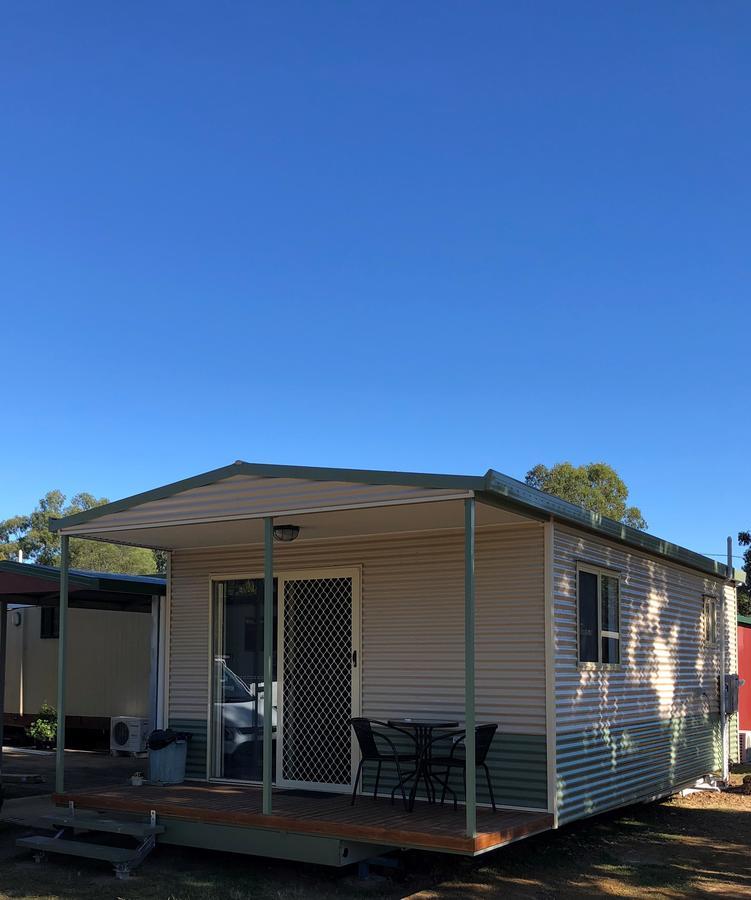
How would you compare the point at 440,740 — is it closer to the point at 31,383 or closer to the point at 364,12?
the point at 364,12

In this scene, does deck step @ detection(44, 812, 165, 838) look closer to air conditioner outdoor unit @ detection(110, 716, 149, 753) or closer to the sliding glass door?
the sliding glass door

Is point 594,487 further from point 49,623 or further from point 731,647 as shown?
point 49,623

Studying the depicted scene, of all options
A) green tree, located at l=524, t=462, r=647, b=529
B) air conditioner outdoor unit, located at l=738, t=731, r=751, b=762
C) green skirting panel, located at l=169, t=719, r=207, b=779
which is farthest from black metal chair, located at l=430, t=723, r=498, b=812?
green tree, located at l=524, t=462, r=647, b=529

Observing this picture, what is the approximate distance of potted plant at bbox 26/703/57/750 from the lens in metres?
15.8

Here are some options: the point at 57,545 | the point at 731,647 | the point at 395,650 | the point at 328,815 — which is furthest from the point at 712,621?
the point at 57,545

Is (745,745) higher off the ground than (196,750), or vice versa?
(196,750)

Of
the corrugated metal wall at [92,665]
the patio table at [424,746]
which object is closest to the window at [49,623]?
the corrugated metal wall at [92,665]

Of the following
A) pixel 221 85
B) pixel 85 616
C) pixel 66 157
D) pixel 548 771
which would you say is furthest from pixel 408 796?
pixel 66 157

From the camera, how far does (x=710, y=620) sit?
39.6ft

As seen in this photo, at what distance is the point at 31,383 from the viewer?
29.1 metres

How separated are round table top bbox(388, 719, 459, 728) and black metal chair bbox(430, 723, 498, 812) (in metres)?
0.09

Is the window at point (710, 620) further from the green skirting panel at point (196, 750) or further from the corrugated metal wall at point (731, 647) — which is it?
the green skirting panel at point (196, 750)

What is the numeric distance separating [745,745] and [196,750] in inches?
353

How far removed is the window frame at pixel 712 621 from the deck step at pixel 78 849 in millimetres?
7146
